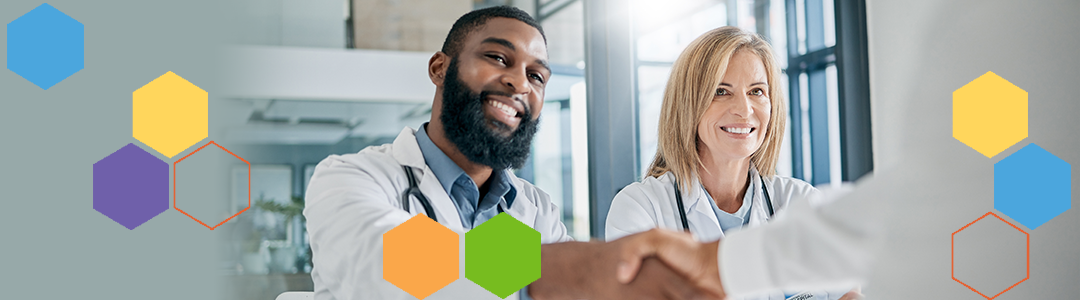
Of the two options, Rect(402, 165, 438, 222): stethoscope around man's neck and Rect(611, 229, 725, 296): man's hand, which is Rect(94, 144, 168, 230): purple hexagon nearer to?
Rect(402, 165, 438, 222): stethoscope around man's neck

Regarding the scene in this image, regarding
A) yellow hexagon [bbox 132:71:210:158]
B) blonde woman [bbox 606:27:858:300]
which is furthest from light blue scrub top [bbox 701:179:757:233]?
yellow hexagon [bbox 132:71:210:158]

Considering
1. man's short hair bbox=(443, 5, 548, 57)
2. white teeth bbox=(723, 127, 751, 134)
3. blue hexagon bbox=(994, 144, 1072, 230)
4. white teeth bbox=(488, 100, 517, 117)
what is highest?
man's short hair bbox=(443, 5, 548, 57)

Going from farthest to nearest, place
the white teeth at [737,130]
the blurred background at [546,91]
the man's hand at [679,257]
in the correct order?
the blurred background at [546,91] < the white teeth at [737,130] < the man's hand at [679,257]

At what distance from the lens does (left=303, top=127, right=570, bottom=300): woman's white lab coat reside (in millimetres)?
676

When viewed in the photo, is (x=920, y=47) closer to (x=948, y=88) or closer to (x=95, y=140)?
(x=948, y=88)

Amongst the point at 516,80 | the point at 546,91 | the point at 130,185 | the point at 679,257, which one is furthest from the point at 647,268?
the point at 546,91

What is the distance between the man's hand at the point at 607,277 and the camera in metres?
0.56

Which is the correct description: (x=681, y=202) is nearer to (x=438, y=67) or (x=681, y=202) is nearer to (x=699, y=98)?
(x=699, y=98)

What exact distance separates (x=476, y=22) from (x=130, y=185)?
2.39ft

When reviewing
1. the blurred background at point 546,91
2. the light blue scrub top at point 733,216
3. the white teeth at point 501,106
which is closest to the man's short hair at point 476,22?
the white teeth at point 501,106

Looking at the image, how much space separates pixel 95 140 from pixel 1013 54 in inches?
103

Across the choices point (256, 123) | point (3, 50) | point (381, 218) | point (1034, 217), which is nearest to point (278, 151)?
point (256, 123)

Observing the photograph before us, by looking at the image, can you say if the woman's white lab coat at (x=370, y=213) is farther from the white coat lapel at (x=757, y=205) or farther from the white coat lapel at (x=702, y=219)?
the white coat lapel at (x=757, y=205)

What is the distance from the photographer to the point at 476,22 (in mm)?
1173
